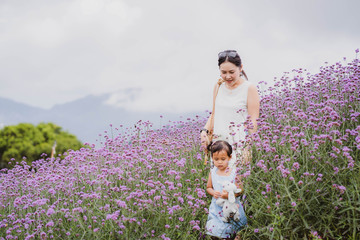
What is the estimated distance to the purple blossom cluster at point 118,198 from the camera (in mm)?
3152

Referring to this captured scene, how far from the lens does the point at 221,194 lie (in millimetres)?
3297

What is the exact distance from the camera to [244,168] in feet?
11.0

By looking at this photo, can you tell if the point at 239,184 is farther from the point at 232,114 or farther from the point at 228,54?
the point at 228,54

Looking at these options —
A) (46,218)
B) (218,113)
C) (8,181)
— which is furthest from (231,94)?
(8,181)

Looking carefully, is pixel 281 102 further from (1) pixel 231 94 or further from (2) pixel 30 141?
(2) pixel 30 141

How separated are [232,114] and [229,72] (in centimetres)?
44

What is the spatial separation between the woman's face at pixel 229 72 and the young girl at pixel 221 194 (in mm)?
854

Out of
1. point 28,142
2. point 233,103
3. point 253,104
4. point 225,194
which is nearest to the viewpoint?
point 225,194

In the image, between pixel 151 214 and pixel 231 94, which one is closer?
pixel 151 214

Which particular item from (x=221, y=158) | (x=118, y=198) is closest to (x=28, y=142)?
(x=118, y=198)

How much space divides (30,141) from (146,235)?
11.8 metres

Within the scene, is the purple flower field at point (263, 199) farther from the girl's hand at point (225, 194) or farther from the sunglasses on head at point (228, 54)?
the sunglasses on head at point (228, 54)

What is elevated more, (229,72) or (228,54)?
(228,54)

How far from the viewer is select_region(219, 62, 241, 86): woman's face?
3910mm
